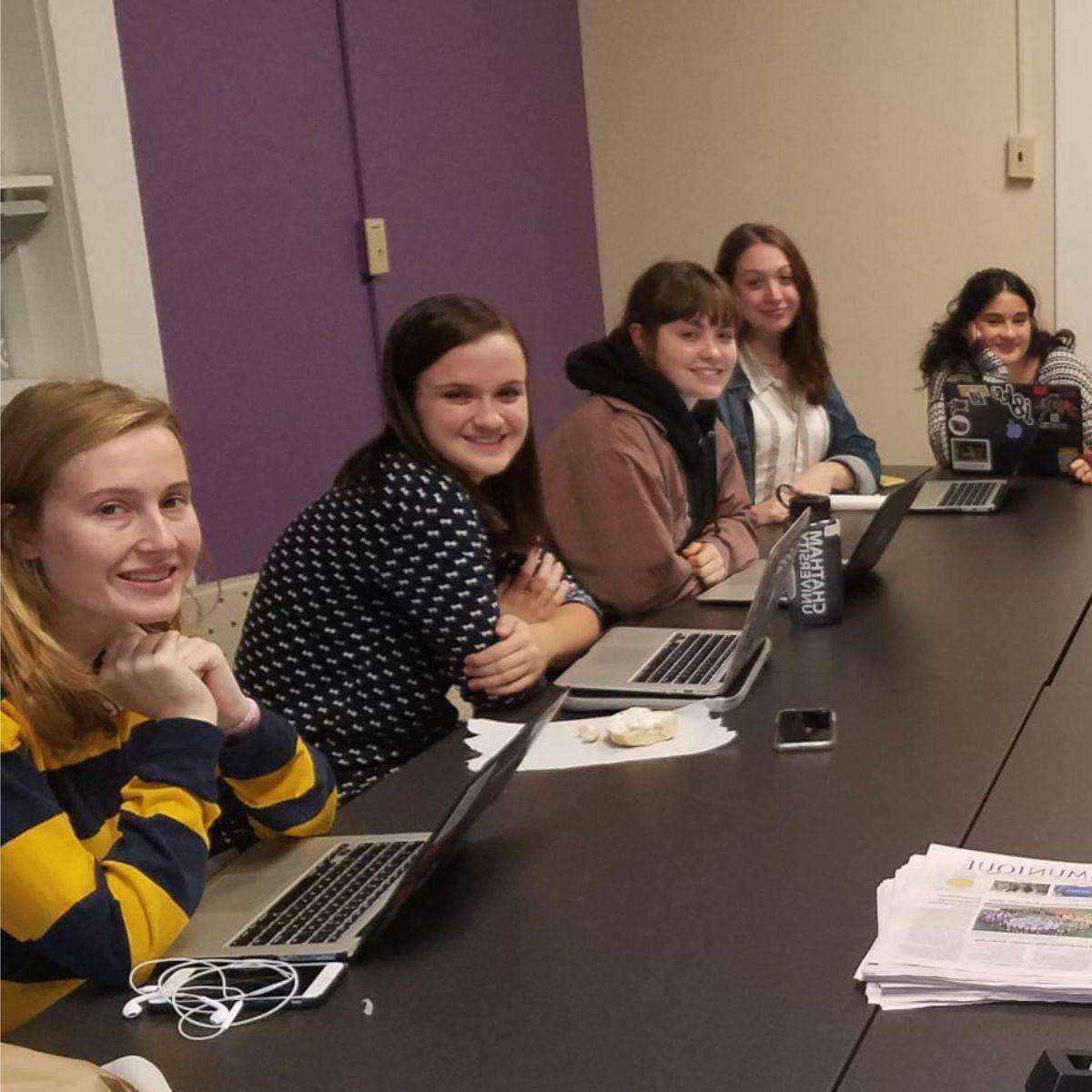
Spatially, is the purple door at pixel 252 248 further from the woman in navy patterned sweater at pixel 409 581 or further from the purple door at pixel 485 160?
the woman in navy patterned sweater at pixel 409 581

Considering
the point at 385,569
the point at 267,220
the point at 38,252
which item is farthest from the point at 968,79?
the point at 385,569

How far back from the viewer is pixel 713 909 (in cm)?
129

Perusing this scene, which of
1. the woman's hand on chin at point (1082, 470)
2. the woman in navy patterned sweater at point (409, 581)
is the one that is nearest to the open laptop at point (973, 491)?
the woman's hand on chin at point (1082, 470)

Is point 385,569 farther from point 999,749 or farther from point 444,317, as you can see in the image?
point 999,749

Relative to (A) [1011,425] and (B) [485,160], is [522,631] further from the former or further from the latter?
(B) [485,160]

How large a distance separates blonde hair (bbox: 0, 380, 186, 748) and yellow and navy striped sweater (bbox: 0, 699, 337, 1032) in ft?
0.08

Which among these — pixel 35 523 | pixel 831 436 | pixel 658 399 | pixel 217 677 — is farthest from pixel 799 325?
pixel 35 523

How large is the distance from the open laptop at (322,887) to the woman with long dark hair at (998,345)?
2.36 metres

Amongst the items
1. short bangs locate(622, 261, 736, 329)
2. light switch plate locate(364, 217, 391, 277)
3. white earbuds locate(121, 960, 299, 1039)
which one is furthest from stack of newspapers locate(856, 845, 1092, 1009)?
light switch plate locate(364, 217, 391, 277)

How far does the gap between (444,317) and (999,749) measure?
966 mm

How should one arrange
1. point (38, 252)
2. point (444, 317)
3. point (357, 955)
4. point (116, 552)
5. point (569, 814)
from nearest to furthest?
point (357, 955) < point (116, 552) < point (569, 814) < point (444, 317) < point (38, 252)

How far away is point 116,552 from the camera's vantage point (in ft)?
4.62

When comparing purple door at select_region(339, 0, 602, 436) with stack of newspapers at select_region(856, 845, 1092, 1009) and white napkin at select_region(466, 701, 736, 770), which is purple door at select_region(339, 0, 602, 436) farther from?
stack of newspapers at select_region(856, 845, 1092, 1009)

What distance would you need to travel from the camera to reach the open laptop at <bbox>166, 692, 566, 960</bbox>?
4.14ft
